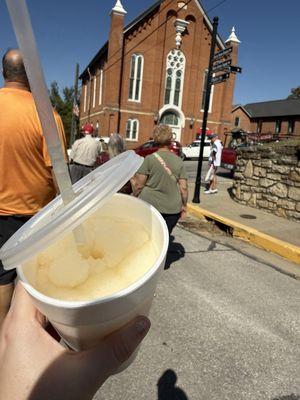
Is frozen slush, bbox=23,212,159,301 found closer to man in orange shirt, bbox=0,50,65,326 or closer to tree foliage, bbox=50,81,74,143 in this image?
man in orange shirt, bbox=0,50,65,326

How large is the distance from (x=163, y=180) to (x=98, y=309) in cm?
357

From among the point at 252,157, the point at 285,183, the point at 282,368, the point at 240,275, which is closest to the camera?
the point at 282,368

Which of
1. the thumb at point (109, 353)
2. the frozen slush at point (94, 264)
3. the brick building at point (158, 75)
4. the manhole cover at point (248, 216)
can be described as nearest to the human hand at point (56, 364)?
the thumb at point (109, 353)

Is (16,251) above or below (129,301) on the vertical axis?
above

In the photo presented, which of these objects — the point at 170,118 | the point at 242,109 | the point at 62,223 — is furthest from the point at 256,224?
the point at 242,109

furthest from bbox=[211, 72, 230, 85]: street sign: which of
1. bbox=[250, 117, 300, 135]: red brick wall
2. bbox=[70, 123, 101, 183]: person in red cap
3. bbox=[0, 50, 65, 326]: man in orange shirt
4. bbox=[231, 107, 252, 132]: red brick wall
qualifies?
bbox=[231, 107, 252, 132]: red brick wall

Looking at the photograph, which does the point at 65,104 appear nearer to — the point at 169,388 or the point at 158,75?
the point at 158,75

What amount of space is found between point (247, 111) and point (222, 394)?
184 feet

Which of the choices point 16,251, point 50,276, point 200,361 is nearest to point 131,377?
point 200,361

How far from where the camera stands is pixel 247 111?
54.7 metres

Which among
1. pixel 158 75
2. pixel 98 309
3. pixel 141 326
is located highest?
pixel 158 75

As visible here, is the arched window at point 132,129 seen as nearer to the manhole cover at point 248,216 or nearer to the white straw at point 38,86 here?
the manhole cover at point 248,216

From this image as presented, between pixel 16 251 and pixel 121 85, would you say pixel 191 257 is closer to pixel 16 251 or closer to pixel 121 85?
pixel 16 251

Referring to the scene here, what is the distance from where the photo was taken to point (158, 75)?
3209 centimetres
